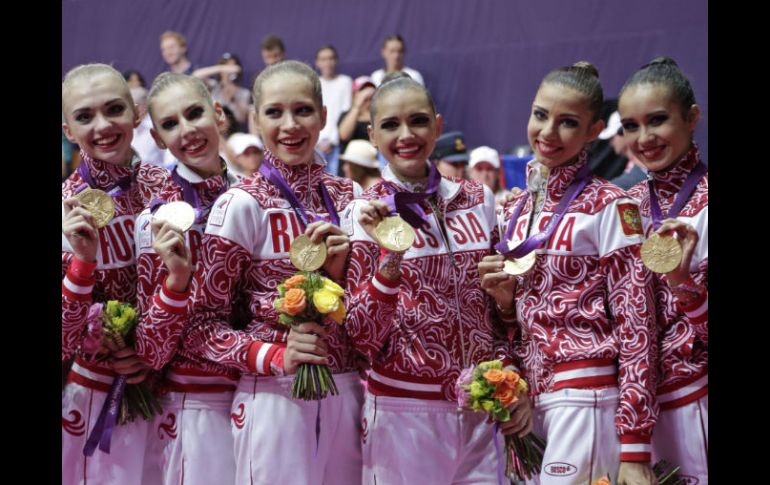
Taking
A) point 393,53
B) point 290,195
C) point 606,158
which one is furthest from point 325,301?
point 393,53

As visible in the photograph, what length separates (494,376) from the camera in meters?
3.56

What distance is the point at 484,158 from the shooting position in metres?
8.39

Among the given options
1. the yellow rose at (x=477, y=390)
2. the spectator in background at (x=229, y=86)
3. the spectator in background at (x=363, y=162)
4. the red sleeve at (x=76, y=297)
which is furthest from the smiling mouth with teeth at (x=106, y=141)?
the spectator in background at (x=229, y=86)

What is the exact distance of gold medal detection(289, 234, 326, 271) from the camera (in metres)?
3.63

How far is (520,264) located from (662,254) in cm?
54

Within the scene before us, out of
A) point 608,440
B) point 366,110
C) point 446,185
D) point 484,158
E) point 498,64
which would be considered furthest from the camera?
point 498,64

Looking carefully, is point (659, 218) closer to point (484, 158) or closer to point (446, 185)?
point (446, 185)

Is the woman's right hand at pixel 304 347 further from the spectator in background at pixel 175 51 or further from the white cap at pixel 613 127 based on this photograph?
the spectator in background at pixel 175 51

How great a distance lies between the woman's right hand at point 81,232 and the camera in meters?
3.80

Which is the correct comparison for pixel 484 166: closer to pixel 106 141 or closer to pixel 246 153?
pixel 246 153

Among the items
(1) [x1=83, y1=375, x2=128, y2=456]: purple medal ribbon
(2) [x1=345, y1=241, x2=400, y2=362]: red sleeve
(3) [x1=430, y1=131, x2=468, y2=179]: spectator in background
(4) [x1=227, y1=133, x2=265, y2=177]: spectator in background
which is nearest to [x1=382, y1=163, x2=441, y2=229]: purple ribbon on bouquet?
(2) [x1=345, y1=241, x2=400, y2=362]: red sleeve

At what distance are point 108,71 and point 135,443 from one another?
1646mm

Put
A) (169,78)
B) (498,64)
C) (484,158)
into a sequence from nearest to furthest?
(169,78)
(484,158)
(498,64)

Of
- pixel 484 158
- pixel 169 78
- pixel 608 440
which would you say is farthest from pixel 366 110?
pixel 608 440
